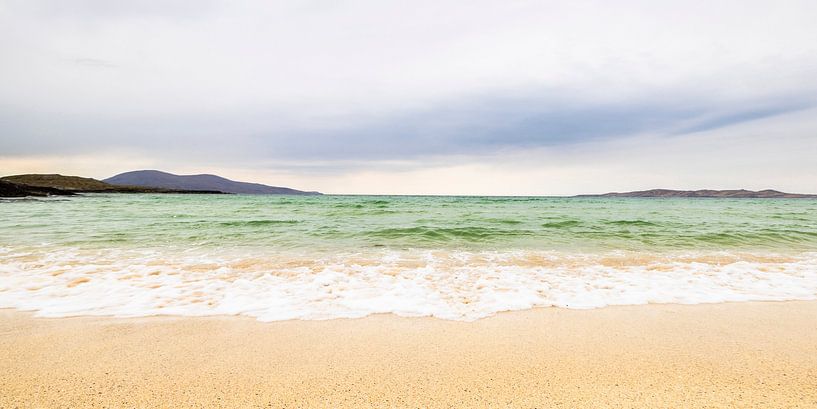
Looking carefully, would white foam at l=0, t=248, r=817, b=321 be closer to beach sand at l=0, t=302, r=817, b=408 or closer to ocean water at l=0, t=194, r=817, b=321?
ocean water at l=0, t=194, r=817, b=321

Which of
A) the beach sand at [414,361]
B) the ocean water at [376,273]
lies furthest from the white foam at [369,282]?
the beach sand at [414,361]

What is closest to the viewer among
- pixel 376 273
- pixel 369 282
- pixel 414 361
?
pixel 414 361

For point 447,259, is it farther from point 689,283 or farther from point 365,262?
point 689,283

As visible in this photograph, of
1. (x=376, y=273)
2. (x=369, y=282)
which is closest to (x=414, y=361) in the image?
(x=369, y=282)

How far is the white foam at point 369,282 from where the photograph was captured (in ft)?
12.4

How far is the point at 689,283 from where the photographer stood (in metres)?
4.87

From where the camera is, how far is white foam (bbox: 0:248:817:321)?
12.4ft

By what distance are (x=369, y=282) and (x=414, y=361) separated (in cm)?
252

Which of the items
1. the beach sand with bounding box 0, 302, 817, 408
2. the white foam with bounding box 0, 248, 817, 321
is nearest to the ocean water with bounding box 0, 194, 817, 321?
the white foam with bounding box 0, 248, 817, 321

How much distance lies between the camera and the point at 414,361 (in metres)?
2.47

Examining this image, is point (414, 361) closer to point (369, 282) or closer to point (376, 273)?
point (369, 282)

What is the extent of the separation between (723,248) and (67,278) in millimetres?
12805

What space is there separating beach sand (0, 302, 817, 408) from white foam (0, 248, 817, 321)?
420 mm

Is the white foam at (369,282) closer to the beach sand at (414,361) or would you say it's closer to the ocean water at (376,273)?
the ocean water at (376,273)
